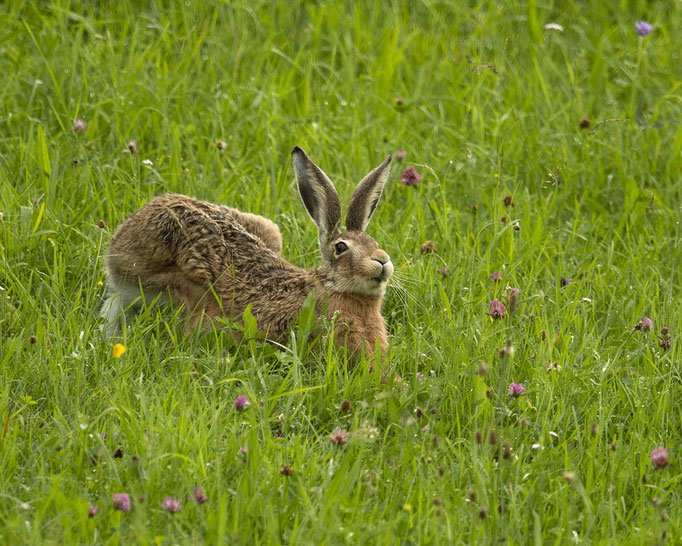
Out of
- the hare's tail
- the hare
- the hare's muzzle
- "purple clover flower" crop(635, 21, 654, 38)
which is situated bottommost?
the hare's tail

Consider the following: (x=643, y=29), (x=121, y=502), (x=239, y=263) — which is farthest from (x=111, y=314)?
(x=643, y=29)

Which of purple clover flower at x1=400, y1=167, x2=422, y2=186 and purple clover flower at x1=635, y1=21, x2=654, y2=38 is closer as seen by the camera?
purple clover flower at x1=400, y1=167, x2=422, y2=186

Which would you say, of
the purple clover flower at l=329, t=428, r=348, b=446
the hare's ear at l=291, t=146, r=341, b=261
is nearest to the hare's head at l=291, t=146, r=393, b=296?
the hare's ear at l=291, t=146, r=341, b=261

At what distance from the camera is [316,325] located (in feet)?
18.1

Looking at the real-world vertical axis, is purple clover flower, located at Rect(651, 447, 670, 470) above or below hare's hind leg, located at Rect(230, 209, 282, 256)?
above

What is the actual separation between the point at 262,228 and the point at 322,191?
0.65 meters

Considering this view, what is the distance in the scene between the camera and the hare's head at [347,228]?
5.59 m

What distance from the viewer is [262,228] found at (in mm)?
6344

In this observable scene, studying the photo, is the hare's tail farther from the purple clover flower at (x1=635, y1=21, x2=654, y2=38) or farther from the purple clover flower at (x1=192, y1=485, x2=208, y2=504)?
the purple clover flower at (x1=635, y1=21, x2=654, y2=38)

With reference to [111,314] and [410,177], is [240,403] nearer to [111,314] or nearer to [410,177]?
[111,314]

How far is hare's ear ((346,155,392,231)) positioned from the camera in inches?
229

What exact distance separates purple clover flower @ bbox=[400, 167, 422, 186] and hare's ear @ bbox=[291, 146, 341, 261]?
38.5 inches

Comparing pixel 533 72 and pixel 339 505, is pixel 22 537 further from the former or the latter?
pixel 533 72

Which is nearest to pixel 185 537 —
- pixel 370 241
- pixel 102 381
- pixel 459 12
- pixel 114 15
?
pixel 102 381
